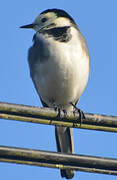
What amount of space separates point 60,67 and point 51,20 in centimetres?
122

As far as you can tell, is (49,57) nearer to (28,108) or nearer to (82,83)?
(82,83)

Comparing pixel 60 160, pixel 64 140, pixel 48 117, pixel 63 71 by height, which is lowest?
pixel 64 140

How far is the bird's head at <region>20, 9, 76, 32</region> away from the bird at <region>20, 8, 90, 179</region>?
0.08 meters

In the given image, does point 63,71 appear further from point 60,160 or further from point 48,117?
point 60,160

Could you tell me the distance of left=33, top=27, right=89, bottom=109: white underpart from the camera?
19.6ft

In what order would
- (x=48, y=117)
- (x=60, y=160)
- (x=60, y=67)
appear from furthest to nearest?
(x=60, y=67)
(x=48, y=117)
(x=60, y=160)

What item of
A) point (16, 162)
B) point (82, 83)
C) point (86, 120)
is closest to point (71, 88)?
point (82, 83)

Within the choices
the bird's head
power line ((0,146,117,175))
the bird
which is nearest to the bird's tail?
the bird

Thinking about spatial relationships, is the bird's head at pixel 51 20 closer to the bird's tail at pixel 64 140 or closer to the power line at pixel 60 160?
the bird's tail at pixel 64 140

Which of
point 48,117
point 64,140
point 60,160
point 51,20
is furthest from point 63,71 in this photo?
point 60,160

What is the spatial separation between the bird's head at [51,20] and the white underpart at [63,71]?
14.6 inches

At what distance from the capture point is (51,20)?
Answer: 6.95 m

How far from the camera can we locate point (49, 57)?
5.94m

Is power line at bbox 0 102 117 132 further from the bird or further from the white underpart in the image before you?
the white underpart
